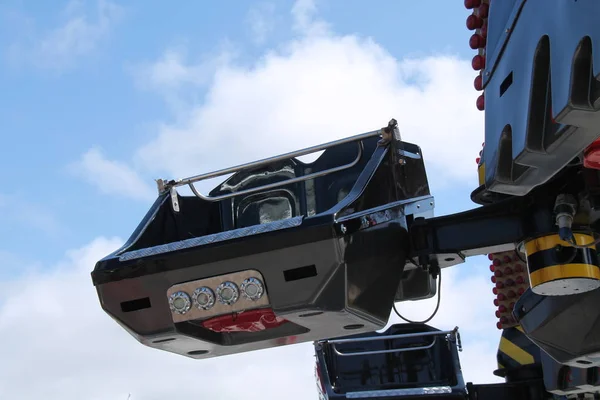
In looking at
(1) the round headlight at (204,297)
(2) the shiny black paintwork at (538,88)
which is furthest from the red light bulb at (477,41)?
(1) the round headlight at (204,297)

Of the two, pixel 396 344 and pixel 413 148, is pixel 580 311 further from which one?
pixel 396 344

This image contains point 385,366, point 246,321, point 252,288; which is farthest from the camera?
point 385,366

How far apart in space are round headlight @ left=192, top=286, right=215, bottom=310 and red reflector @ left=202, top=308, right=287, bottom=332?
11 cm

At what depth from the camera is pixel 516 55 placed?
3113 mm

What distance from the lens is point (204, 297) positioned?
3.94 meters

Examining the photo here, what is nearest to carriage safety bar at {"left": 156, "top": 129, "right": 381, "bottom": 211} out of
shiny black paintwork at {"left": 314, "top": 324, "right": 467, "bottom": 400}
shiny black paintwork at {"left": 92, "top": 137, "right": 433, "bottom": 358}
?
shiny black paintwork at {"left": 92, "top": 137, "right": 433, "bottom": 358}

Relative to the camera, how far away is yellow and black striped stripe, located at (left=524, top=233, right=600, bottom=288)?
147 inches

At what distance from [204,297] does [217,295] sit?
7 centimetres

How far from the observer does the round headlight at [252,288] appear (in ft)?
12.6

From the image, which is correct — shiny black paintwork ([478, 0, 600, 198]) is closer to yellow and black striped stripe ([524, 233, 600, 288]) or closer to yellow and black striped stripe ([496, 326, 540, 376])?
yellow and black striped stripe ([524, 233, 600, 288])

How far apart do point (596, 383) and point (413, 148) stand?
1789mm

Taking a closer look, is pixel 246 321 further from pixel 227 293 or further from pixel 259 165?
pixel 259 165

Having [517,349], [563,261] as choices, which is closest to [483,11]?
[563,261]

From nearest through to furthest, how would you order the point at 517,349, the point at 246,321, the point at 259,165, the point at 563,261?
the point at 563,261
the point at 246,321
the point at 259,165
the point at 517,349
